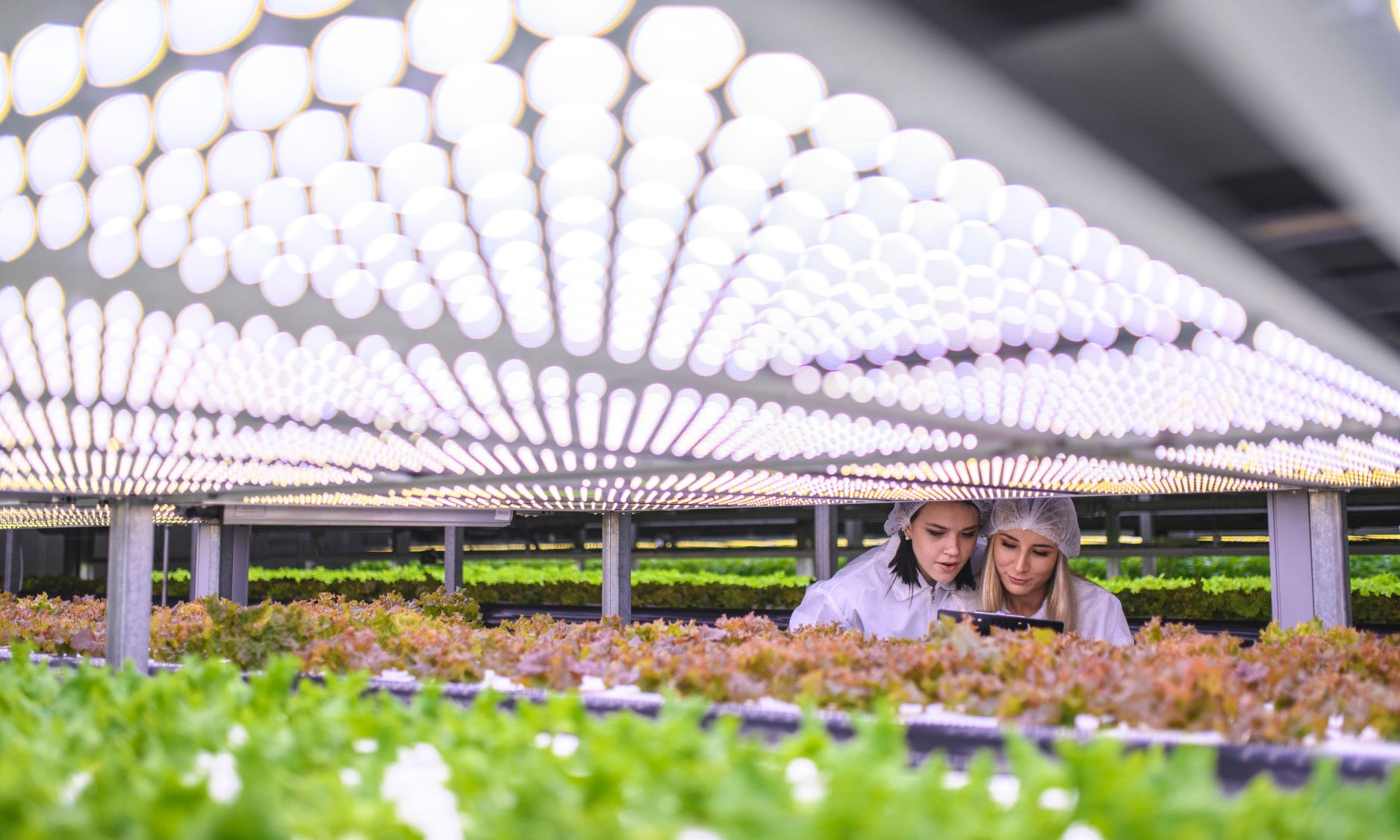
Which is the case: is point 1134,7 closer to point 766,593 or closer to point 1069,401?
point 1069,401

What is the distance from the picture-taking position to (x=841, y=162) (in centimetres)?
149

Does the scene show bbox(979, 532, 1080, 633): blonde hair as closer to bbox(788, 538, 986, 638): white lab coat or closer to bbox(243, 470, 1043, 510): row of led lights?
bbox(243, 470, 1043, 510): row of led lights

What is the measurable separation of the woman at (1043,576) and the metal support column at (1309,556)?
164cm

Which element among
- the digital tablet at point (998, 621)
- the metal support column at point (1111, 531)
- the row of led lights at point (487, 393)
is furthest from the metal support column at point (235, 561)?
the metal support column at point (1111, 531)

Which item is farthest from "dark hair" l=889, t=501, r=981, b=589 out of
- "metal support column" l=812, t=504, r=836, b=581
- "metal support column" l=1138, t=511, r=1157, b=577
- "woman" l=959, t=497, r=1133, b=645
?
"metal support column" l=1138, t=511, r=1157, b=577

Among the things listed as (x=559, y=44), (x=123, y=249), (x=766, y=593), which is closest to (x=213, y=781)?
(x=123, y=249)

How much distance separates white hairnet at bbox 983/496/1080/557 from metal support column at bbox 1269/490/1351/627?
184cm

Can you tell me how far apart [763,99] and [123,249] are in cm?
131

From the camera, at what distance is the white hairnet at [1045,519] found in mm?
7090

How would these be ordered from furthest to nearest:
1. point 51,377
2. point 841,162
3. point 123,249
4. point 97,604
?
point 97,604
point 51,377
point 123,249
point 841,162

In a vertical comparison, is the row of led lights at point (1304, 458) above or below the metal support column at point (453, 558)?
above

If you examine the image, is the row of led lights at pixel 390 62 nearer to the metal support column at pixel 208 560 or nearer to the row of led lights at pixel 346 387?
the row of led lights at pixel 346 387

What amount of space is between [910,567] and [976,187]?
21.1ft

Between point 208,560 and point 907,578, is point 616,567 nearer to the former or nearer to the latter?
point 907,578
